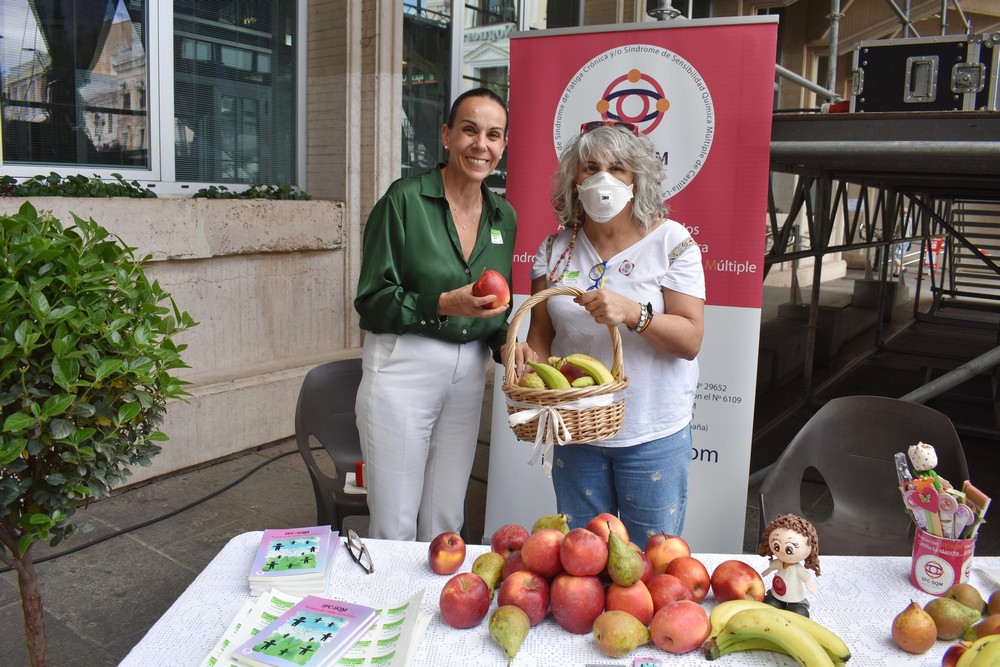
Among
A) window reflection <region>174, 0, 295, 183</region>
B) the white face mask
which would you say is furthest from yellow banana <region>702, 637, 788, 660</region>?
window reflection <region>174, 0, 295, 183</region>

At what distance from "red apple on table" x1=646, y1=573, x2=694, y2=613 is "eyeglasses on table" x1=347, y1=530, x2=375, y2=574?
625 millimetres

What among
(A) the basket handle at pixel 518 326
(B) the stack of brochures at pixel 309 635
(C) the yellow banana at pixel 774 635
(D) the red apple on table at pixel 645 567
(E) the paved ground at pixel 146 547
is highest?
(A) the basket handle at pixel 518 326

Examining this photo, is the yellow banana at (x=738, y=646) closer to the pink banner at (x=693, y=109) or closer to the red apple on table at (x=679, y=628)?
the red apple on table at (x=679, y=628)

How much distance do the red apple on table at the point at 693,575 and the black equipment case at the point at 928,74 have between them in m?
2.74

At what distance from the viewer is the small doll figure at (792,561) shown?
1.53 meters

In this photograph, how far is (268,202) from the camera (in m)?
4.75

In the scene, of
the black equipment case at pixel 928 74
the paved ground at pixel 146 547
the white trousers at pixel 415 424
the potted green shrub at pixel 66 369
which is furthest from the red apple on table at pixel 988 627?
the black equipment case at pixel 928 74

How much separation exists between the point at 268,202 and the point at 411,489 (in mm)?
2813

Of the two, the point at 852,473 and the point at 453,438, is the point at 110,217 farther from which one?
the point at 852,473

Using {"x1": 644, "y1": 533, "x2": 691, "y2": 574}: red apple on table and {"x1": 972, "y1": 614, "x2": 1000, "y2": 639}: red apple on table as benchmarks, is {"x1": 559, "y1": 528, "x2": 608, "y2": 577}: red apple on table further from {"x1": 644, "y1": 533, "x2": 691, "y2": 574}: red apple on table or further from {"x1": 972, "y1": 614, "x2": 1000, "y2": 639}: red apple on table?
{"x1": 972, "y1": 614, "x2": 1000, "y2": 639}: red apple on table

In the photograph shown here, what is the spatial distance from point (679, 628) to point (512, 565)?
35cm

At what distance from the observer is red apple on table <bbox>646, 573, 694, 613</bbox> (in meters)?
1.48

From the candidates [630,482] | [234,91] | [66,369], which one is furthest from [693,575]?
[234,91]

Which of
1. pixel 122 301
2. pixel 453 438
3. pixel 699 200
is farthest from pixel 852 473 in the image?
pixel 122 301
